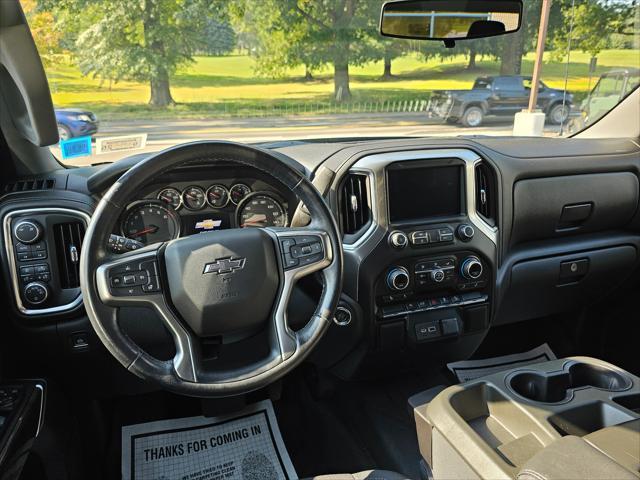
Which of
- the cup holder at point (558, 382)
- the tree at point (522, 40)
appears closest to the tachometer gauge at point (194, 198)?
the cup holder at point (558, 382)

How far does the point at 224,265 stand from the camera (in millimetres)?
1550

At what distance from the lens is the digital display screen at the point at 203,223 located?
2.04m

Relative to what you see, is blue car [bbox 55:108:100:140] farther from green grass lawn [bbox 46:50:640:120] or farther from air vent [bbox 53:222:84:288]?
air vent [bbox 53:222:84:288]

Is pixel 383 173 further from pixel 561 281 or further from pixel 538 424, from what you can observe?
pixel 561 281

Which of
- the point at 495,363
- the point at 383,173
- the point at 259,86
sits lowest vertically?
the point at 495,363

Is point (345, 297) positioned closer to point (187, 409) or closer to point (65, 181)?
point (187, 409)

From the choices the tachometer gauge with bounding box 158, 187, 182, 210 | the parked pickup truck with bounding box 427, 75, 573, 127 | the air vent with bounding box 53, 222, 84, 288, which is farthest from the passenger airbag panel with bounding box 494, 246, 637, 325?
the air vent with bounding box 53, 222, 84, 288

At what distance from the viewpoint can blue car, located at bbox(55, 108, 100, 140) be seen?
2.17m

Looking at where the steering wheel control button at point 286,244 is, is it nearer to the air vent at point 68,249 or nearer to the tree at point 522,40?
the air vent at point 68,249

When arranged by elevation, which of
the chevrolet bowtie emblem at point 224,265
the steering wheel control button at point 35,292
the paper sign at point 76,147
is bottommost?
the steering wheel control button at point 35,292

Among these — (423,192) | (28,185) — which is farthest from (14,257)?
(423,192)

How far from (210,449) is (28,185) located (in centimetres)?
126

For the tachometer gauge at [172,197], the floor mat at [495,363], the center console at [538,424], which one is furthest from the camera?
the floor mat at [495,363]

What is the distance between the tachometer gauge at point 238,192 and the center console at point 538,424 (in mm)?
985
